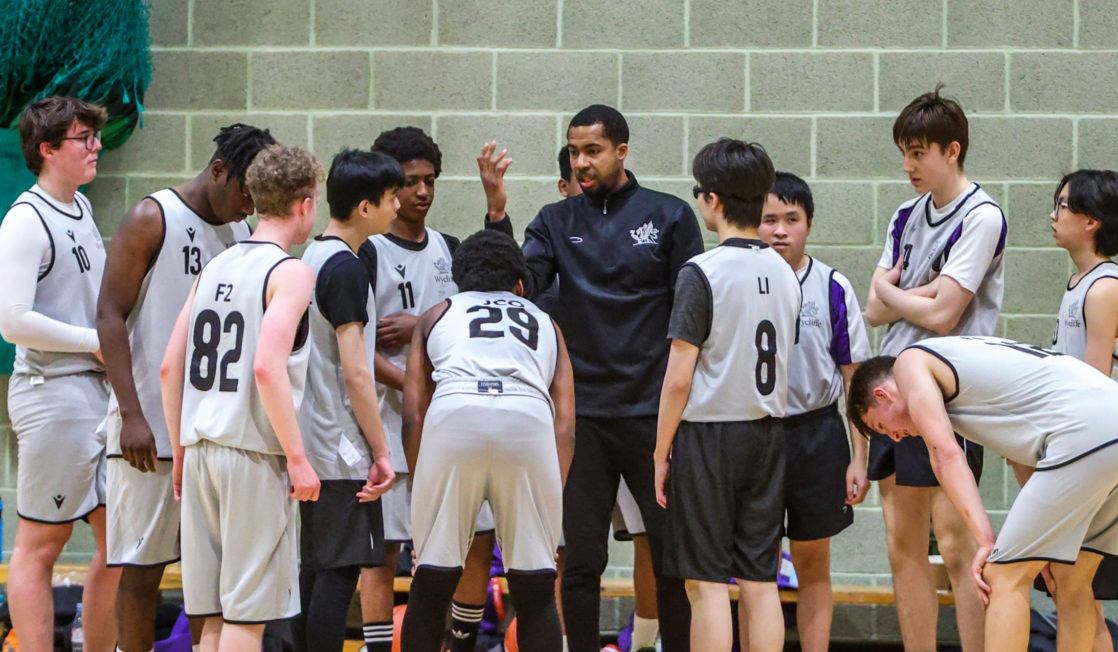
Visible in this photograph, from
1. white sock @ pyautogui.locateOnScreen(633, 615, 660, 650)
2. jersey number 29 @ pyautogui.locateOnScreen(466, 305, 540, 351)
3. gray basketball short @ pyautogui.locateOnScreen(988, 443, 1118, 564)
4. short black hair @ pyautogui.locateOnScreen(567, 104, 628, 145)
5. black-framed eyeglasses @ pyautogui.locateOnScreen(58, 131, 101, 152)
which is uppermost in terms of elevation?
short black hair @ pyautogui.locateOnScreen(567, 104, 628, 145)

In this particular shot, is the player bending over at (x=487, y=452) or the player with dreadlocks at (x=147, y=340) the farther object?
the player with dreadlocks at (x=147, y=340)

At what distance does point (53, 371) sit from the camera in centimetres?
354

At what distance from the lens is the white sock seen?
412 centimetres

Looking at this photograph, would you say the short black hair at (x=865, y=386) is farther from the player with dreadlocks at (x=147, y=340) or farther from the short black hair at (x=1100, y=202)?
the player with dreadlocks at (x=147, y=340)

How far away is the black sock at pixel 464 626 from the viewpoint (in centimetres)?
369

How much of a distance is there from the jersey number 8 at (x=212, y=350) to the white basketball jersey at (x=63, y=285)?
831 millimetres

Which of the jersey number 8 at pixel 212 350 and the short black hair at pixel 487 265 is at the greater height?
the short black hair at pixel 487 265

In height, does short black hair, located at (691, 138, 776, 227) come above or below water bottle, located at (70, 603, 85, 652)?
above

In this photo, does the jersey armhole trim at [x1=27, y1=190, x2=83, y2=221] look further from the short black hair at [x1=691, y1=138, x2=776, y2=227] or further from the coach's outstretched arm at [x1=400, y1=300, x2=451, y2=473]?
the short black hair at [x1=691, y1=138, x2=776, y2=227]

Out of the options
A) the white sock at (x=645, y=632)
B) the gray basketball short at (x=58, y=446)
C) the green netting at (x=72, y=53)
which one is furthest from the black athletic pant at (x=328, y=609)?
the green netting at (x=72, y=53)

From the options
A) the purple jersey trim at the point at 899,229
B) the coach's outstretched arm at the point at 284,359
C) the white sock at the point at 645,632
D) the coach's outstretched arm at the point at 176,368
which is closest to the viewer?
the coach's outstretched arm at the point at 284,359

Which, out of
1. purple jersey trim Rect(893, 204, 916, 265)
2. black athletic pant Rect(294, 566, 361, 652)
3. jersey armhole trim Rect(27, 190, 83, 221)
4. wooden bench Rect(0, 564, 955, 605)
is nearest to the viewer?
black athletic pant Rect(294, 566, 361, 652)

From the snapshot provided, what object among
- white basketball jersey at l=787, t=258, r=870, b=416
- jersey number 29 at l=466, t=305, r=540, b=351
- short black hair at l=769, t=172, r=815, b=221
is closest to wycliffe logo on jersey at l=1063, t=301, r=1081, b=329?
white basketball jersey at l=787, t=258, r=870, b=416

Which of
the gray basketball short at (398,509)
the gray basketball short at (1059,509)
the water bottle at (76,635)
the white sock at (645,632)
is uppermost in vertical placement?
the gray basketball short at (1059,509)
